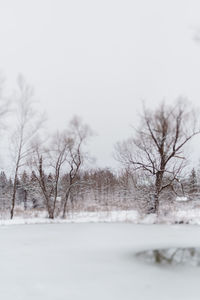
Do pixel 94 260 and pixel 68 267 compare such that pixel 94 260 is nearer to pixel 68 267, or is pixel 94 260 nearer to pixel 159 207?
pixel 68 267

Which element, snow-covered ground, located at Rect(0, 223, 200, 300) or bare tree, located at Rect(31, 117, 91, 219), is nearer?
snow-covered ground, located at Rect(0, 223, 200, 300)

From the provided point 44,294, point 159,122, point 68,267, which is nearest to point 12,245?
point 68,267

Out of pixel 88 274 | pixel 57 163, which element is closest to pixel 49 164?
pixel 57 163

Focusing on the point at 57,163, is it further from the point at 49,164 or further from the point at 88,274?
the point at 88,274

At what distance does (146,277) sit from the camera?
3186 mm

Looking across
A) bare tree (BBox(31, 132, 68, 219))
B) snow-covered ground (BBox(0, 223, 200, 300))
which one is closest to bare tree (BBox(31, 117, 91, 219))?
bare tree (BBox(31, 132, 68, 219))

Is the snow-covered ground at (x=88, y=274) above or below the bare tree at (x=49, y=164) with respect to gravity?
below

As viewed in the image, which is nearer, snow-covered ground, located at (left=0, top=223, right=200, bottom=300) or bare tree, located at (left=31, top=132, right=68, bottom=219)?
snow-covered ground, located at (left=0, top=223, right=200, bottom=300)

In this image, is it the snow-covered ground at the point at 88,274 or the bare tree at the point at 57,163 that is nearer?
the snow-covered ground at the point at 88,274

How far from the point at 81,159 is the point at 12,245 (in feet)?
27.0

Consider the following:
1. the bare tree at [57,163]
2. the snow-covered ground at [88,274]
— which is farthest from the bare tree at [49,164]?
the snow-covered ground at [88,274]

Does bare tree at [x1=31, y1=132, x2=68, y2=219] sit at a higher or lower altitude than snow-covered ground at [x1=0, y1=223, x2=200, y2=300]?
higher

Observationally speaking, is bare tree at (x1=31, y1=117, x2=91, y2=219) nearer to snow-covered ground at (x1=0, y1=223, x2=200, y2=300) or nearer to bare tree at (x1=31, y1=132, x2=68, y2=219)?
bare tree at (x1=31, y1=132, x2=68, y2=219)

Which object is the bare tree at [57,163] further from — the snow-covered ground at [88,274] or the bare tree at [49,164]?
the snow-covered ground at [88,274]
